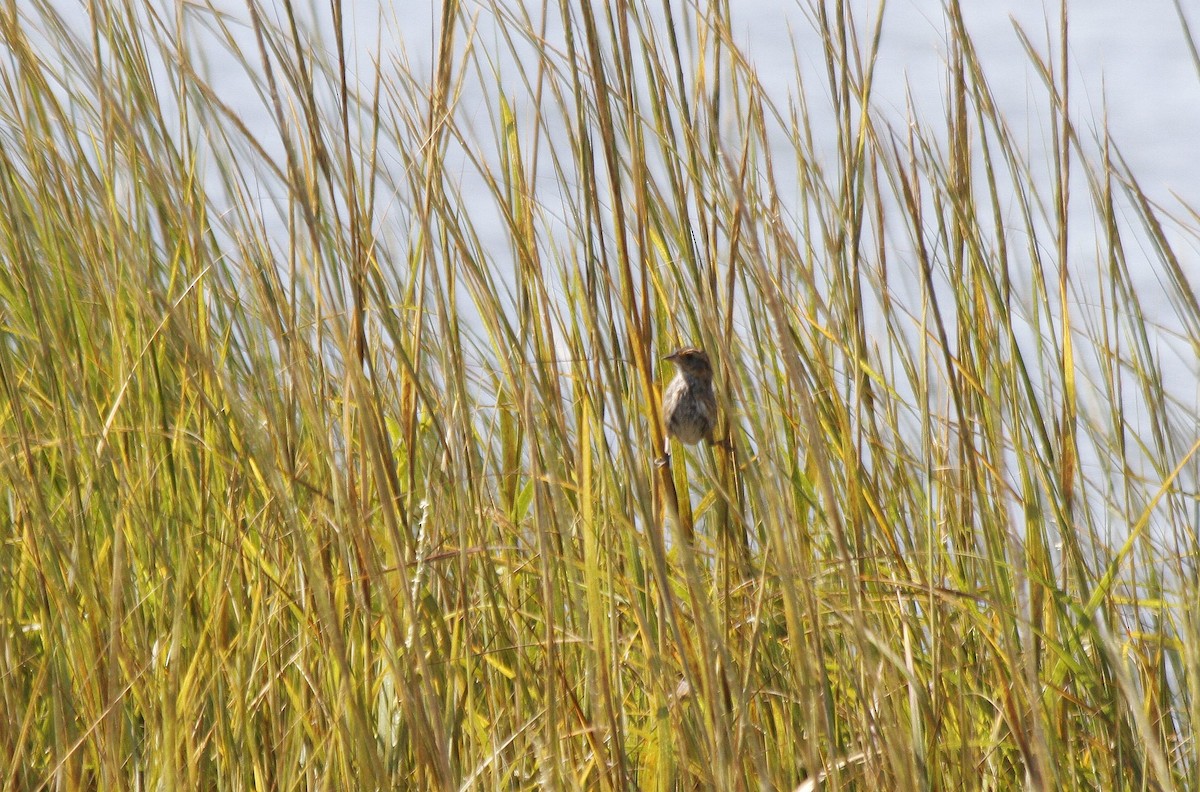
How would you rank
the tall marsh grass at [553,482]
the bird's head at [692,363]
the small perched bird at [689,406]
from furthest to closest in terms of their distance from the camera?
the bird's head at [692,363] < the small perched bird at [689,406] < the tall marsh grass at [553,482]

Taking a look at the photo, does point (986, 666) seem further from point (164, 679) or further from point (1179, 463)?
point (164, 679)

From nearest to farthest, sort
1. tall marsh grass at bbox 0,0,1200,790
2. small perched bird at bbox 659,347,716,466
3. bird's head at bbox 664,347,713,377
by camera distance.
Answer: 1. tall marsh grass at bbox 0,0,1200,790
2. small perched bird at bbox 659,347,716,466
3. bird's head at bbox 664,347,713,377

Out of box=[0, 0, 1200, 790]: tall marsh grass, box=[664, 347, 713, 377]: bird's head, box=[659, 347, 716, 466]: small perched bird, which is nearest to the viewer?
box=[0, 0, 1200, 790]: tall marsh grass

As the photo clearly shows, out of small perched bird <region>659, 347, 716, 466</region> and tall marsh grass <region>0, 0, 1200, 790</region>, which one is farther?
small perched bird <region>659, 347, 716, 466</region>

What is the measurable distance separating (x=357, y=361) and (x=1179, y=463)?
102 centimetres

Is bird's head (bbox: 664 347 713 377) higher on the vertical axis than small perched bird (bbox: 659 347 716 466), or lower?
higher

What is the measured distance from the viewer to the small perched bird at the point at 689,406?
2264 mm

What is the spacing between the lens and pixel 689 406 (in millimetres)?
2395

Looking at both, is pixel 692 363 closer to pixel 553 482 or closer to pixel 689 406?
pixel 689 406

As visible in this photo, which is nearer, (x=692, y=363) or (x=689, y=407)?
(x=689, y=407)

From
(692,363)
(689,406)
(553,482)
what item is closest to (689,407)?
(689,406)

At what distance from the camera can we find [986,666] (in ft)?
5.94

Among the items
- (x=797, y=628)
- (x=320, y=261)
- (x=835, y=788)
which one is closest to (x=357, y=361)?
(x=320, y=261)

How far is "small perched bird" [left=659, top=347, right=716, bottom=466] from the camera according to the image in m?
2.26
